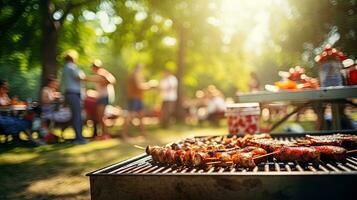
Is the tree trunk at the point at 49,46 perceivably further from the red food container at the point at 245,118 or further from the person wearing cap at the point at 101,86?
the red food container at the point at 245,118

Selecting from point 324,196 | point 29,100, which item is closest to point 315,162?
point 324,196

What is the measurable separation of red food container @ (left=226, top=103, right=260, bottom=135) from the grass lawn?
2.42 meters

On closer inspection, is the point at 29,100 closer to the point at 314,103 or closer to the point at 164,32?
the point at 314,103

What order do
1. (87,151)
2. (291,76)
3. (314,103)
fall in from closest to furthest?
(314,103) < (291,76) < (87,151)

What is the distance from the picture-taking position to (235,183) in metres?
2.79

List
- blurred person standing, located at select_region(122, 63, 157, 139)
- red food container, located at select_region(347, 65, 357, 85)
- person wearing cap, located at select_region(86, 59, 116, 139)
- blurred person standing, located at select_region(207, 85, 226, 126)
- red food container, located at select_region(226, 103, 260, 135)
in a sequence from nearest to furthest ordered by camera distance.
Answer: red food container, located at select_region(347, 65, 357, 85)
red food container, located at select_region(226, 103, 260, 135)
person wearing cap, located at select_region(86, 59, 116, 139)
blurred person standing, located at select_region(122, 63, 157, 139)
blurred person standing, located at select_region(207, 85, 226, 126)

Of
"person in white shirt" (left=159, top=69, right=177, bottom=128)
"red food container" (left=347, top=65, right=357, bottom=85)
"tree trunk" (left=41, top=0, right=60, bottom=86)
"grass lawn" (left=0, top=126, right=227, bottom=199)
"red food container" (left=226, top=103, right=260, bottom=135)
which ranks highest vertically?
"tree trunk" (left=41, top=0, right=60, bottom=86)

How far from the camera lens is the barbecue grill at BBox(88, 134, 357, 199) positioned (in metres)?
2.62

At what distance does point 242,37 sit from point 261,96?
15.3 meters

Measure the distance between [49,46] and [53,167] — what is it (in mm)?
4837

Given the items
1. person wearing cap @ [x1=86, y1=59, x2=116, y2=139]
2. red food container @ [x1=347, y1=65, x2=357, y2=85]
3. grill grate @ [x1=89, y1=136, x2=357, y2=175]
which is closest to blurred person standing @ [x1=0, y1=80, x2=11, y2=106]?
person wearing cap @ [x1=86, y1=59, x2=116, y2=139]

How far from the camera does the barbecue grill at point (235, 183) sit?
2.62 m

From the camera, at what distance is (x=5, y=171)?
19.5ft

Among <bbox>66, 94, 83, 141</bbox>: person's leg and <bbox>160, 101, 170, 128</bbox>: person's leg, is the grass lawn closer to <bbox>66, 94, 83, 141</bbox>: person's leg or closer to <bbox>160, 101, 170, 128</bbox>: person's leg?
<bbox>66, 94, 83, 141</bbox>: person's leg
